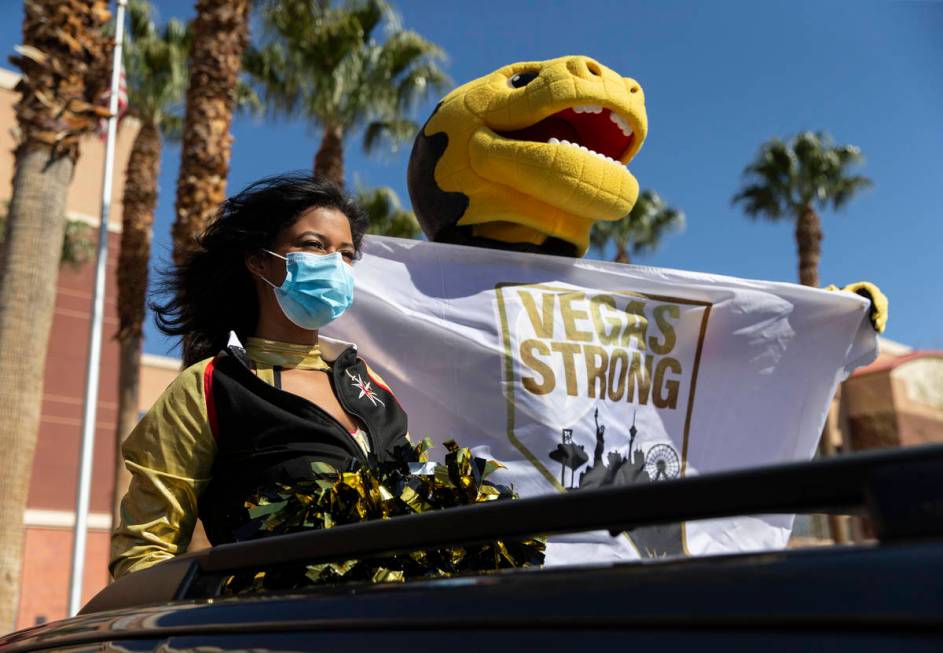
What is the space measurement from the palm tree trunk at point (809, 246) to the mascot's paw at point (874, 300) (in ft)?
46.5

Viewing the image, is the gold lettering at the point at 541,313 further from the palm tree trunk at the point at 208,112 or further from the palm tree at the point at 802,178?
the palm tree at the point at 802,178

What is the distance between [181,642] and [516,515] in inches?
17.6

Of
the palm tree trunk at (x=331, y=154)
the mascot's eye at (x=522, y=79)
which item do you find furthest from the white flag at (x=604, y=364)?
the palm tree trunk at (x=331, y=154)

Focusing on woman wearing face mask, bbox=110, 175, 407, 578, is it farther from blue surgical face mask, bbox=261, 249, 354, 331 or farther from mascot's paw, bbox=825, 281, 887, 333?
mascot's paw, bbox=825, 281, 887, 333

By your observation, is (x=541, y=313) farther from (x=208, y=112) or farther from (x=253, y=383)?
(x=208, y=112)

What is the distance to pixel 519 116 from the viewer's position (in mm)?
3787

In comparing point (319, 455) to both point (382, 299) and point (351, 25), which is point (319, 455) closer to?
point (382, 299)

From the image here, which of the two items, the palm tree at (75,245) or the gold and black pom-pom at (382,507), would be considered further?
the palm tree at (75,245)

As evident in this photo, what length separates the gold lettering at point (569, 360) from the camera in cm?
347

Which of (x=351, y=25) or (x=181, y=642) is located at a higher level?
(x=351, y=25)

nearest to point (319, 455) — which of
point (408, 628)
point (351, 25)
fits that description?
point (408, 628)

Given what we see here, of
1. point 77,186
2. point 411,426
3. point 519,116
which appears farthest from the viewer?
point 77,186

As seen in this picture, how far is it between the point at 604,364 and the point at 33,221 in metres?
4.53

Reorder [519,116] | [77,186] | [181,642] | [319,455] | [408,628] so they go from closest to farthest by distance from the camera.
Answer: [408,628] < [181,642] < [319,455] < [519,116] < [77,186]
